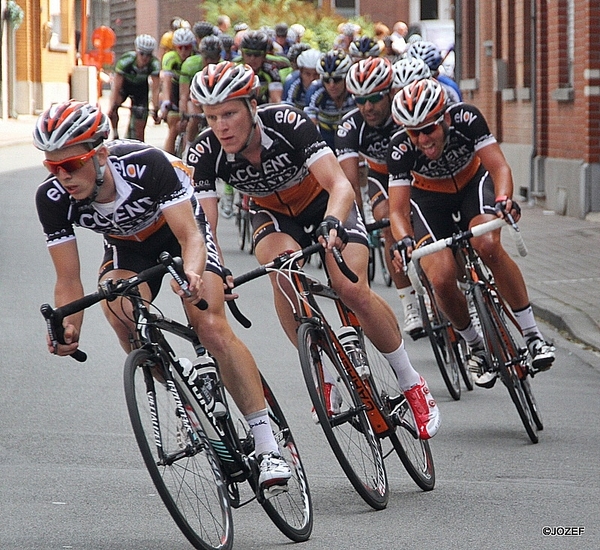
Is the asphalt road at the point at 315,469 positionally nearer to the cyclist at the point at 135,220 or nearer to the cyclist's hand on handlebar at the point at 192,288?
the cyclist at the point at 135,220

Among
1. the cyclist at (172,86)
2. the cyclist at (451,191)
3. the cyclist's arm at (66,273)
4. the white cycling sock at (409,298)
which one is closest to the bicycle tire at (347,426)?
the cyclist's arm at (66,273)

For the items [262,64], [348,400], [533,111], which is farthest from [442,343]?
[533,111]

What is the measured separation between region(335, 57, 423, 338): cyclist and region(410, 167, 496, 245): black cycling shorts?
1404mm

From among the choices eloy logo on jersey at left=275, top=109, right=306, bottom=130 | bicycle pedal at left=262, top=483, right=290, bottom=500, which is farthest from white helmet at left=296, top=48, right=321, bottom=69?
bicycle pedal at left=262, top=483, right=290, bottom=500

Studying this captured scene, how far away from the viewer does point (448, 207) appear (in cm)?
883

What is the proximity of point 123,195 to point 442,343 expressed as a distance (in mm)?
3976

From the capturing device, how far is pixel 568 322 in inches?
449

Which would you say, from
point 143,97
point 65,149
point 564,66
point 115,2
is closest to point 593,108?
point 564,66

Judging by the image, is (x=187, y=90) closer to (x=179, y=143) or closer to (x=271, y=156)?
(x=179, y=143)

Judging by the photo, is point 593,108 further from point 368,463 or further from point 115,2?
point 115,2

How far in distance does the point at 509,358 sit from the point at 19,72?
4160 centimetres

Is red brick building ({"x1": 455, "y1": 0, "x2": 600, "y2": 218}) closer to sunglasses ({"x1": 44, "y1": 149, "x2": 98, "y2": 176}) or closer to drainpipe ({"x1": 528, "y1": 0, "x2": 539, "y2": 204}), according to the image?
drainpipe ({"x1": 528, "y1": 0, "x2": 539, "y2": 204})

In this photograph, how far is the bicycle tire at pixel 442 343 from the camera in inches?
352

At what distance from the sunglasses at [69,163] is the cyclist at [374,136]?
15.6 feet
